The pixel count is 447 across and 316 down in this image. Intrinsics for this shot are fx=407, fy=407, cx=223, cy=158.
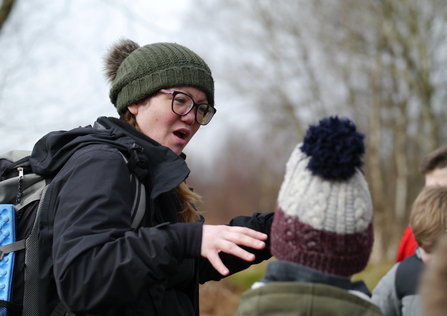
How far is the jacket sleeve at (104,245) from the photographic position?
143cm

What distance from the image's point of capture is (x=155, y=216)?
74.1 inches

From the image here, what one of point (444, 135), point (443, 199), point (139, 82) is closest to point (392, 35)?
point (444, 135)

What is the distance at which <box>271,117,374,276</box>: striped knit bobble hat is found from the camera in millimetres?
1302

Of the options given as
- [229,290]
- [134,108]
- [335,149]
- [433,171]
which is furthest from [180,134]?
[229,290]

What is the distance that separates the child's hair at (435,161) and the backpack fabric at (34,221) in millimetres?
2440

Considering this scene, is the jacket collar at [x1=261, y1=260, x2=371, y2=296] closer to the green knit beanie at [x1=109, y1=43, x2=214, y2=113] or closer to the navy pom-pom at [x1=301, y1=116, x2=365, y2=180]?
the navy pom-pom at [x1=301, y1=116, x2=365, y2=180]

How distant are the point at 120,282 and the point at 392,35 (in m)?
11.4

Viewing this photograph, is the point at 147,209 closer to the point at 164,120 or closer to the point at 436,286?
the point at 164,120

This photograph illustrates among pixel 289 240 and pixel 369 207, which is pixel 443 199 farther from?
pixel 289 240

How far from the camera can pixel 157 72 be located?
2164 millimetres

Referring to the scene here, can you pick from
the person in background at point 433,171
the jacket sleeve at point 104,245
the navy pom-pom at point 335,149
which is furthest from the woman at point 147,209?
the person in background at point 433,171

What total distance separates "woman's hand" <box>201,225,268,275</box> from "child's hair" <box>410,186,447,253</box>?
1.29m

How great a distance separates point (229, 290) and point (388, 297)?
6.45 meters

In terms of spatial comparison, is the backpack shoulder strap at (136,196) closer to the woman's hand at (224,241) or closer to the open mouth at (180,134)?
the woman's hand at (224,241)
